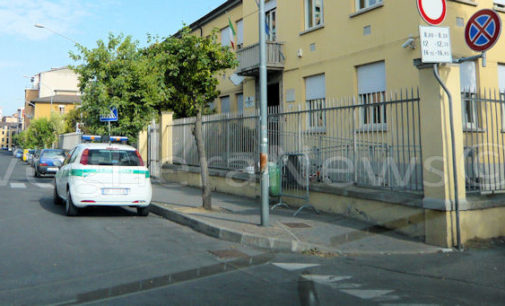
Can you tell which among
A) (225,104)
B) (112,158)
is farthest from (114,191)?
(225,104)

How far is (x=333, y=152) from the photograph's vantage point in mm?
9906

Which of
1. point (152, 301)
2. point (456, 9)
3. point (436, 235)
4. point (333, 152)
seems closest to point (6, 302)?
point (152, 301)

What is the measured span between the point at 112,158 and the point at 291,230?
14.6 ft

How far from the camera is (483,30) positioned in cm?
696

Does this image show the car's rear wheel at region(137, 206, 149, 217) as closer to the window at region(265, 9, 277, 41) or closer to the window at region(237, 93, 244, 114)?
the window at region(265, 9, 277, 41)

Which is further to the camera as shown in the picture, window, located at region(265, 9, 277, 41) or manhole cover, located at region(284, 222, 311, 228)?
window, located at region(265, 9, 277, 41)

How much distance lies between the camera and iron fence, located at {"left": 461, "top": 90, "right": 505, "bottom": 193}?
7.44m

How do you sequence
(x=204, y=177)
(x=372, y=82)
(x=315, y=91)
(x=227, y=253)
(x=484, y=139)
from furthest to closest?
(x=315, y=91) → (x=372, y=82) → (x=204, y=177) → (x=484, y=139) → (x=227, y=253)

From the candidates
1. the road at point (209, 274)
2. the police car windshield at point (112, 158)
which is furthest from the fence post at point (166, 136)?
the road at point (209, 274)

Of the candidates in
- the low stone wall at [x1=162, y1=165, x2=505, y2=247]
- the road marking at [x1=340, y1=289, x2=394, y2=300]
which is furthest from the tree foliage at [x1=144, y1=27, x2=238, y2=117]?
the road marking at [x1=340, y1=289, x2=394, y2=300]

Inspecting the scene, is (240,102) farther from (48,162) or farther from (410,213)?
(410,213)

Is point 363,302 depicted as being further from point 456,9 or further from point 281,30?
point 281,30

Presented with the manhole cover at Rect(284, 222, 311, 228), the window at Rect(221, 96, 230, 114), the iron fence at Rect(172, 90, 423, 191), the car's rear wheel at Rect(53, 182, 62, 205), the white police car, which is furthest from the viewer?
the window at Rect(221, 96, 230, 114)

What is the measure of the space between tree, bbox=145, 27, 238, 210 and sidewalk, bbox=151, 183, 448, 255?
921 mm
